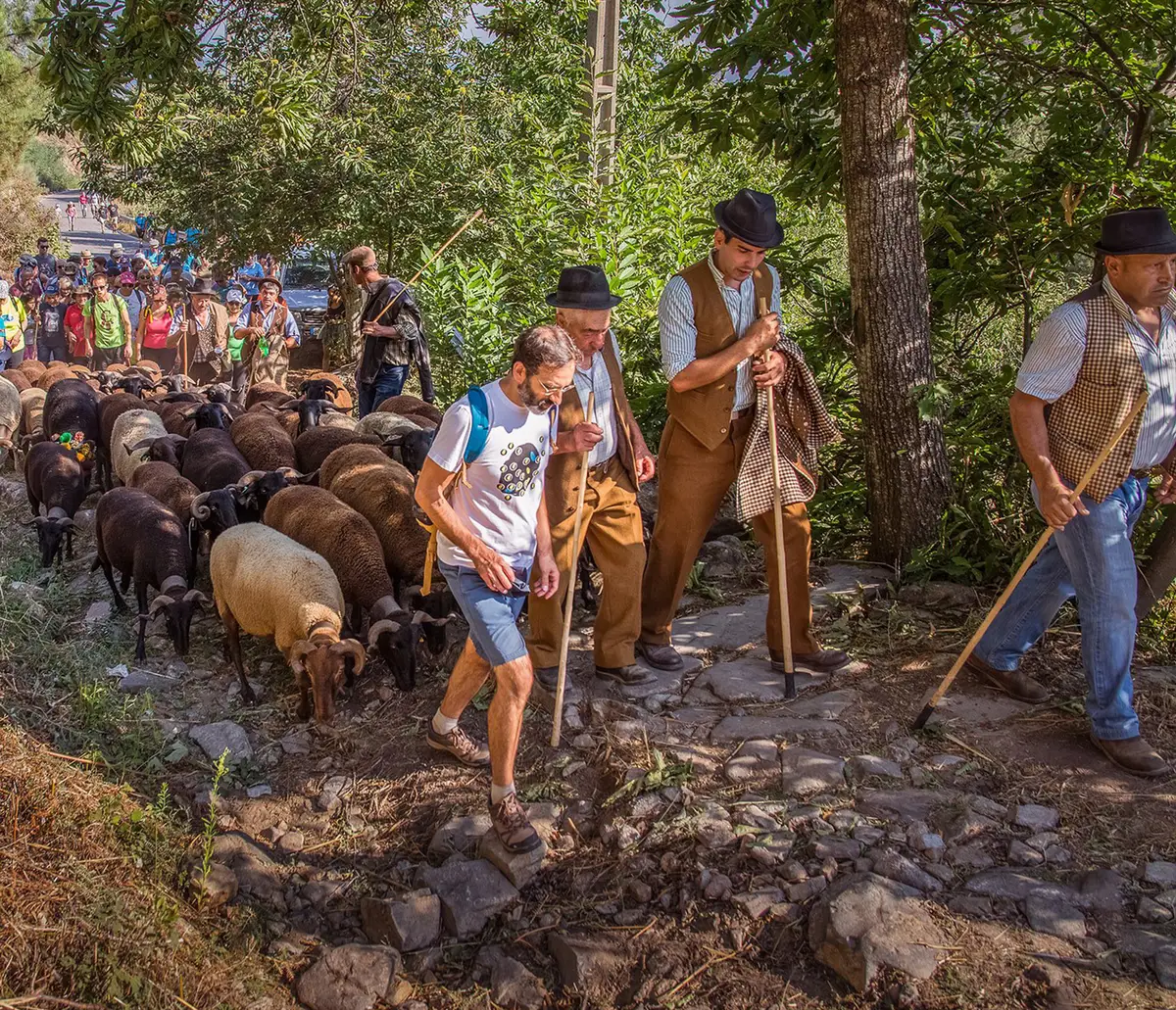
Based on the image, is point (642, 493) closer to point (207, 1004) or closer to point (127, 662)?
point (127, 662)

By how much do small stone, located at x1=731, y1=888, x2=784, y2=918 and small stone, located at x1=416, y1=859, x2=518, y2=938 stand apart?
874 mm

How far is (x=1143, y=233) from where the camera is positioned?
14.3 feet

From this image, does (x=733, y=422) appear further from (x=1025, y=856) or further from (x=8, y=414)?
(x=8, y=414)

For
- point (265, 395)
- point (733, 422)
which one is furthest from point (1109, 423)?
point (265, 395)

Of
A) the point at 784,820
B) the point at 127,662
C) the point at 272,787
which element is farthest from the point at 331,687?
the point at 784,820

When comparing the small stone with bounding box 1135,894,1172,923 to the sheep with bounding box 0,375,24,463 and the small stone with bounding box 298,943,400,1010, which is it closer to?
the small stone with bounding box 298,943,400,1010

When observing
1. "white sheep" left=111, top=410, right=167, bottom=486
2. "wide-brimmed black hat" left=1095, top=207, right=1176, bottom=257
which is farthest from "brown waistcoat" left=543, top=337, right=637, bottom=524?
"white sheep" left=111, top=410, right=167, bottom=486

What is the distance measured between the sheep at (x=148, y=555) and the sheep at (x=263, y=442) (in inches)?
56.0

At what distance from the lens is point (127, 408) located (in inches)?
430

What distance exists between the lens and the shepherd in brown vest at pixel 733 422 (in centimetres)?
494

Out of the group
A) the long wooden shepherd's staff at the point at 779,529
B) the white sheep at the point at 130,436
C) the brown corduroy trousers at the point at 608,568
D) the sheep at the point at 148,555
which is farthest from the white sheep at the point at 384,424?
the long wooden shepherd's staff at the point at 779,529

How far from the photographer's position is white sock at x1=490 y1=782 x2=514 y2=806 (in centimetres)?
433

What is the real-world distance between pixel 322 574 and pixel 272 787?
151 centimetres

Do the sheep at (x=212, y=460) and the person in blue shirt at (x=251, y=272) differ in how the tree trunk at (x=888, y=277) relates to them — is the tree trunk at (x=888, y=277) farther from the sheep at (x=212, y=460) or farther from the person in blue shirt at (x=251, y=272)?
the person in blue shirt at (x=251, y=272)
